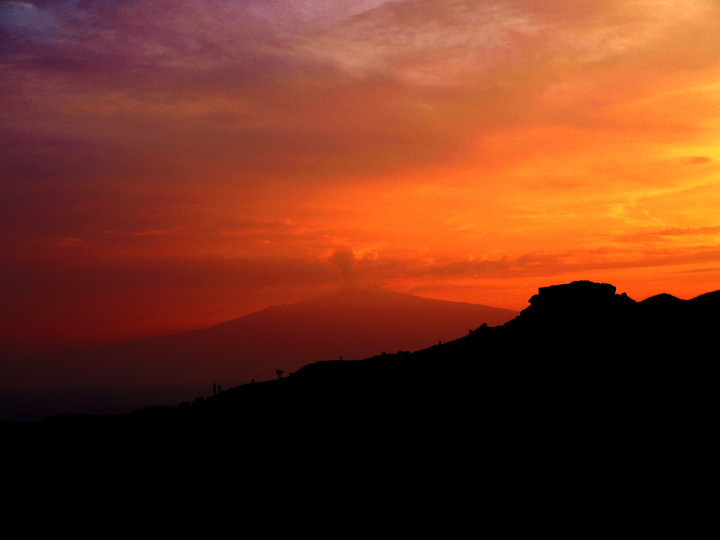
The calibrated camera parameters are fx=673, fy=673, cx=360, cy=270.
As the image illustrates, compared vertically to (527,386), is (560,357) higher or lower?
higher

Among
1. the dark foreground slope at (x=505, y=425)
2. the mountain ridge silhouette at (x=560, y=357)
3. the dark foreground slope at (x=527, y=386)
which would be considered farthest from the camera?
the mountain ridge silhouette at (x=560, y=357)

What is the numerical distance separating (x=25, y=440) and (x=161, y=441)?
15.6 meters

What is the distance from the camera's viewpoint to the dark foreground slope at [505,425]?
44.6m

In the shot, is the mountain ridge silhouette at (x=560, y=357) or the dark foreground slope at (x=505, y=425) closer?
the dark foreground slope at (x=505, y=425)

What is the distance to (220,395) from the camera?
81.2 metres

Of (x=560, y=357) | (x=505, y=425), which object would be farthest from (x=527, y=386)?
(x=505, y=425)

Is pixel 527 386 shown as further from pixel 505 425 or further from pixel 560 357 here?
pixel 505 425

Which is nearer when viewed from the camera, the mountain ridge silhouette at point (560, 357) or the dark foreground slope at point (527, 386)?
the dark foreground slope at point (527, 386)

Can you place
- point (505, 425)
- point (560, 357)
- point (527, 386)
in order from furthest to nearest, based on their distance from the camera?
point (560, 357) → point (527, 386) → point (505, 425)

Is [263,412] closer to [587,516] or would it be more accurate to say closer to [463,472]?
[463,472]

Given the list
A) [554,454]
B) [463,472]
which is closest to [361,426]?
[463,472]

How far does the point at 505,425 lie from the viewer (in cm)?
5138

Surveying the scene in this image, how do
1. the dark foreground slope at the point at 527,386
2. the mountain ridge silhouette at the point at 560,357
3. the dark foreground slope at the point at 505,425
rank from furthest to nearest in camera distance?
1. the mountain ridge silhouette at the point at 560,357
2. the dark foreground slope at the point at 527,386
3. the dark foreground slope at the point at 505,425

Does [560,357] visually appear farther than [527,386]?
Yes
